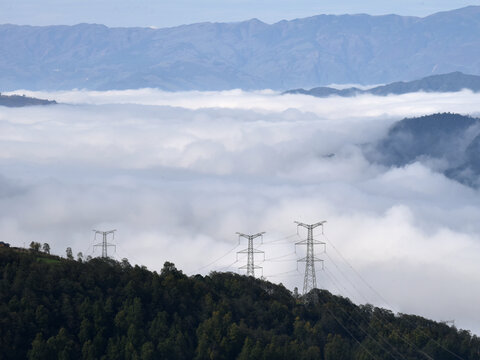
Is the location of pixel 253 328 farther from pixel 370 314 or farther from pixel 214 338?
pixel 370 314

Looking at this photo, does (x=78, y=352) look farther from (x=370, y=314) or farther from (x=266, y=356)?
(x=370, y=314)

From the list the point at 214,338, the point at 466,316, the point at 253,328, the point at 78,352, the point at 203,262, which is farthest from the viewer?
the point at 203,262

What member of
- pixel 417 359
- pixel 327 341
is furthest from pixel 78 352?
pixel 417 359

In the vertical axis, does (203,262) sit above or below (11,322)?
above

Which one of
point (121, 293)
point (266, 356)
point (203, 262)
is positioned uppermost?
point (203, 262)

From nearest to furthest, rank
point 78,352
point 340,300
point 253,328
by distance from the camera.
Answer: point 78,352
point 253,328
point 340,300

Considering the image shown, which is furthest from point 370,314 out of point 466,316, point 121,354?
point 466,316

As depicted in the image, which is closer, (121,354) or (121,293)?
(121,354)
